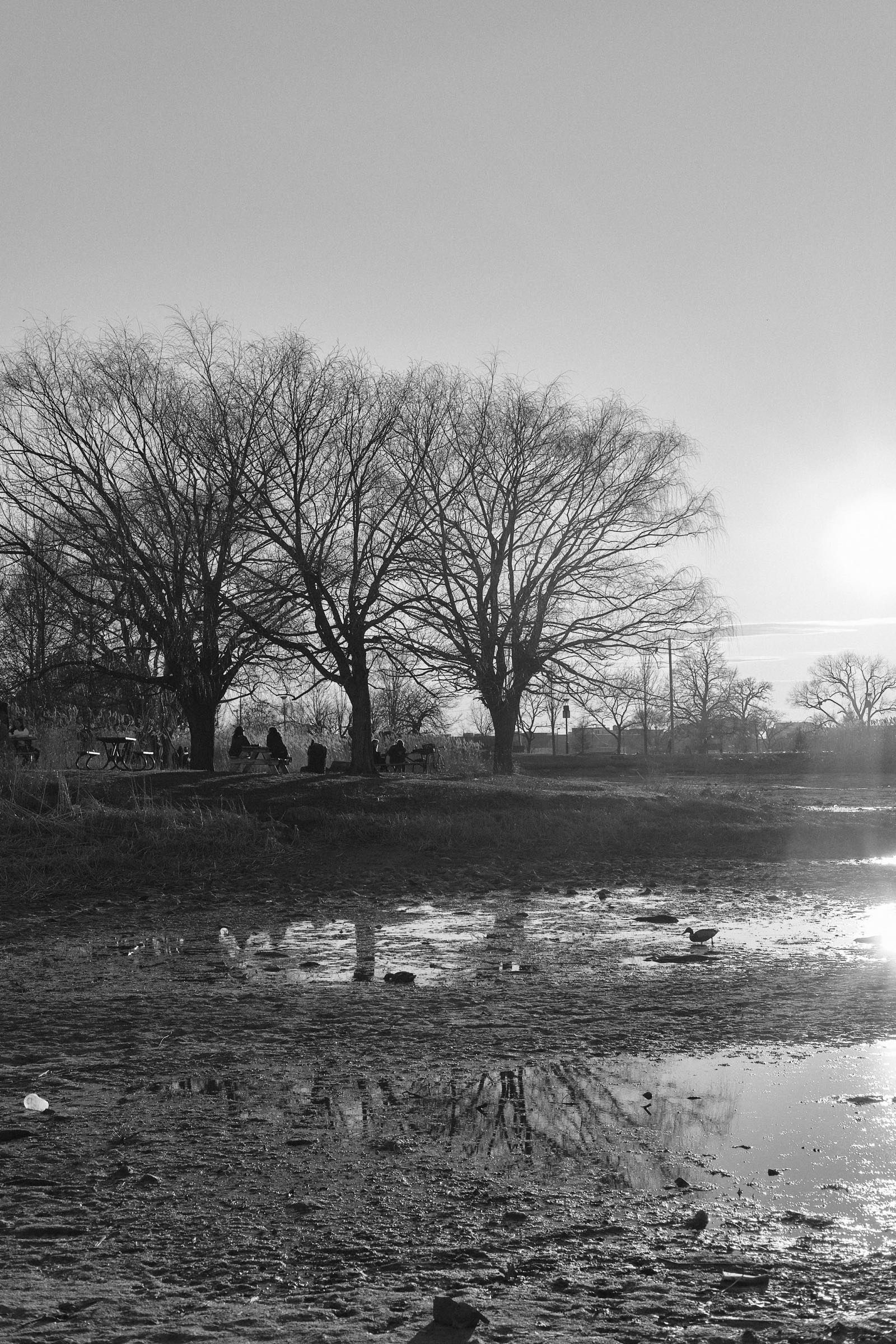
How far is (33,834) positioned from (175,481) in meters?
10.2

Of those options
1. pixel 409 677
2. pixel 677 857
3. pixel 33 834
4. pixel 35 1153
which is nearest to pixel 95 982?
pixel 35 1153

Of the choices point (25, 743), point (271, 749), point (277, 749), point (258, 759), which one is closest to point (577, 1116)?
point (25, 743)

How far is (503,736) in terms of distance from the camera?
31078 millimetres

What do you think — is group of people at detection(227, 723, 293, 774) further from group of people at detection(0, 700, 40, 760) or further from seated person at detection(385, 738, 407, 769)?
group of people at detection(0, 700, 40, 760)

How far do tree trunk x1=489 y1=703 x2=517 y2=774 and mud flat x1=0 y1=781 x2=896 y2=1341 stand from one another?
18.9 metres

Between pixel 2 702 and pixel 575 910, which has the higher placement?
pixel 2 702

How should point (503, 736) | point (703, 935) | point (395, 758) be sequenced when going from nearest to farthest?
point (703, 935)
point (395, 758)
point (503, 736)

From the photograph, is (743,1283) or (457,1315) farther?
(743,1283)

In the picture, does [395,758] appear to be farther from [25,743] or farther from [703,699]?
[703,699]

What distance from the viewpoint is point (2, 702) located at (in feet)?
75.3

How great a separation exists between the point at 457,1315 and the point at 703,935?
21.9 feet

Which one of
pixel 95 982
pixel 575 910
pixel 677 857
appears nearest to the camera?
pixel 95 982

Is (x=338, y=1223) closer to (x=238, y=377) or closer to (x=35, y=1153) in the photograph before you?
(x=35, y=1153)

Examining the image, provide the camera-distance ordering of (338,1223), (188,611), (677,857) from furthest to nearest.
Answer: (188,611) < (677,857) < (338,1223)
